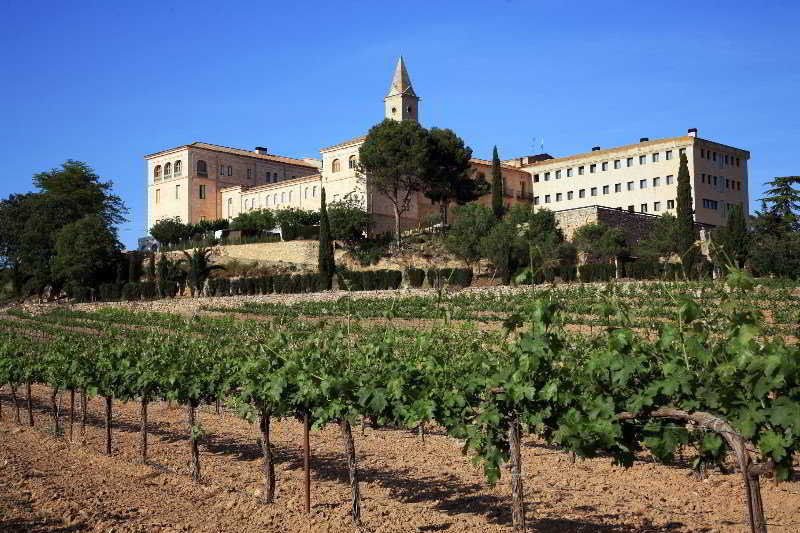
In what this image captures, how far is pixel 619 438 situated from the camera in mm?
5562

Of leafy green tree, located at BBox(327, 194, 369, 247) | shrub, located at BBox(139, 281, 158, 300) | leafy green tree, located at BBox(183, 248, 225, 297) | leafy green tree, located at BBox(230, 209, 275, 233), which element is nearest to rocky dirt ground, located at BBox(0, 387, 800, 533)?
leafy green tree, located at BBox(183, 248, 225, 297)

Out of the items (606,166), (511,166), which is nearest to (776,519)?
(606,166)

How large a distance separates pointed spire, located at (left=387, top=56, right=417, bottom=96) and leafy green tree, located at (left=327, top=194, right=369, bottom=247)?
1285 cm

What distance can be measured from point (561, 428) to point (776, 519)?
3290 millimetres

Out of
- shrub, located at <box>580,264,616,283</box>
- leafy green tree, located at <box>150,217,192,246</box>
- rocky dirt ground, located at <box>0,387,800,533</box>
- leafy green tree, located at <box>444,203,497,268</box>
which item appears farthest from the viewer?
leafy green tree, located at <box>150,217,192,246</box>

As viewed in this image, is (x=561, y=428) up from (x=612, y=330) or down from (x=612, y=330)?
down

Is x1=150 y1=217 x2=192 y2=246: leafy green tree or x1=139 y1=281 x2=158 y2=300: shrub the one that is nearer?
x1=139 y1=281 x2=158 y2=300: shrub

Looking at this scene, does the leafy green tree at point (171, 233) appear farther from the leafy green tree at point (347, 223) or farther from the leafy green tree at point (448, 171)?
the leafy green tree at point (448, 171)

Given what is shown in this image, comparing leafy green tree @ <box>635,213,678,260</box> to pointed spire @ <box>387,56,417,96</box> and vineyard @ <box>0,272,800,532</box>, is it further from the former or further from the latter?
vineyard @ <box>0,272,800,532</box>

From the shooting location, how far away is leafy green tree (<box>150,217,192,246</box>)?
57812 mm

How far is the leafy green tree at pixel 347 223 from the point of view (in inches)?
1865

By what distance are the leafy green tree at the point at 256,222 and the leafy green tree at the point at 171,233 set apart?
16.7 ft

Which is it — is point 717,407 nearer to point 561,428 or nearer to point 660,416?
point 660,416

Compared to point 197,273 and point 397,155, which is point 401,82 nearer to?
point 397,155
